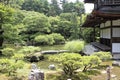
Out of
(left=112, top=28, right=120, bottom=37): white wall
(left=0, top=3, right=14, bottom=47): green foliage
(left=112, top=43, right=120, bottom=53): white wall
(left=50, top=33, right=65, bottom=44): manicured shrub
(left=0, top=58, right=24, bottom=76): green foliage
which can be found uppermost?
(left=0, top=3, right=14, bottom=47): green foliage

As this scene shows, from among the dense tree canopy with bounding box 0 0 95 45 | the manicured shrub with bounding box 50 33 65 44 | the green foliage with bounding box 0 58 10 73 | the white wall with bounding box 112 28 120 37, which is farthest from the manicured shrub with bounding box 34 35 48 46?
the green foliage with bounding box 0 58 10 73

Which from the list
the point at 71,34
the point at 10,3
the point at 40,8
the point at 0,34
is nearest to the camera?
the point at 0,34

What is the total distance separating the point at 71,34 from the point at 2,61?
105ft

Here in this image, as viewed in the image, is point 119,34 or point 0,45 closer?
point 119,34

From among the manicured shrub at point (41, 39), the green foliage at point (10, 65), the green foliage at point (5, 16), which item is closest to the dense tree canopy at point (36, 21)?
the green foliage at point (5, 16)

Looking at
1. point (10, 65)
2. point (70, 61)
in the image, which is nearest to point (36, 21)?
point (10, 65)

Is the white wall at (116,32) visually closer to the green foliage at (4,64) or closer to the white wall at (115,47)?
the white wall at (115,47)

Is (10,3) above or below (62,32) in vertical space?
above

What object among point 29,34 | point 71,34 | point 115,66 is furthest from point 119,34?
point 71,34

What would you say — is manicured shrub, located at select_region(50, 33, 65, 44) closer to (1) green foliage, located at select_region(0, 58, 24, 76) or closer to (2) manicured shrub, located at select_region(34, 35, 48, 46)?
(2) manicured shrub, located at select_region(34, 35, 48, 46)

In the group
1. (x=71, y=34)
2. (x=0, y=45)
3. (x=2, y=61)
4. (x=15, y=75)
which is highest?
(x=2, y=61)

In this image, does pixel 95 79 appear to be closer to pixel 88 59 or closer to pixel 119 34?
pixel 88 59

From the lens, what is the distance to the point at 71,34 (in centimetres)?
4144

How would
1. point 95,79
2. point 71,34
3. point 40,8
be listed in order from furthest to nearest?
point 40,8, point 71,34, point 95,79
